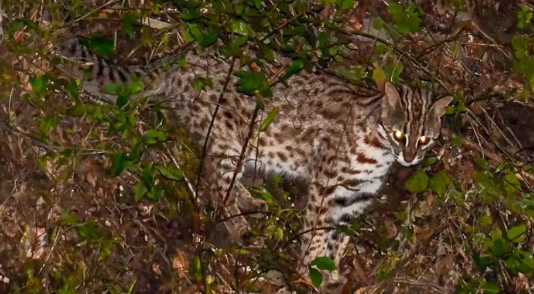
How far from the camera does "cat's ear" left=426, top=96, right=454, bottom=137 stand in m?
5.97

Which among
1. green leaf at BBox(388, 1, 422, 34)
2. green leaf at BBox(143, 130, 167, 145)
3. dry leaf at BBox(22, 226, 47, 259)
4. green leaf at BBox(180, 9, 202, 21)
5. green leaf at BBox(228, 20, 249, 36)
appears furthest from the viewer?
dry leaf at BBox(22, 226, 47, 259)

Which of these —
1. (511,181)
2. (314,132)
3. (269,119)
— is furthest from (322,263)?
(314,132)

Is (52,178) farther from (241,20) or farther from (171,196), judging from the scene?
(241,20)

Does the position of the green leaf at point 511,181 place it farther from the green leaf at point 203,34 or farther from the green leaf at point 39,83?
the green leaf at point 39,83

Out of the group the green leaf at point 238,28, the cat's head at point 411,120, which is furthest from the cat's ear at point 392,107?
the green leaf at point 238,28

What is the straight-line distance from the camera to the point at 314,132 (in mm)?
6617

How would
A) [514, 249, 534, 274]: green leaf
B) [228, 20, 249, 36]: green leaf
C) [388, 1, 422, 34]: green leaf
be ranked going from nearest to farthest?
1. [228, 20, 249, 36]: green leaf
2. [514, 249, 534, 274]: green leaf
3. [388, 1, 422, 34]: green leaf

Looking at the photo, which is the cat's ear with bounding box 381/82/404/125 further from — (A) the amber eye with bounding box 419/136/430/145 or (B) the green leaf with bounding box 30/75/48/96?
(B) the green leaf with bounding box 30/75/48/96

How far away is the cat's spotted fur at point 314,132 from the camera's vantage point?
6145 mm

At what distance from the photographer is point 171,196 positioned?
5.26 meters

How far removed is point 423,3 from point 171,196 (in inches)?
126

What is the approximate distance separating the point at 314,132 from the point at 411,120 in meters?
0.77

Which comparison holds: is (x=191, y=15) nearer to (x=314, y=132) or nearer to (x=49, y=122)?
(x=49, y=122)

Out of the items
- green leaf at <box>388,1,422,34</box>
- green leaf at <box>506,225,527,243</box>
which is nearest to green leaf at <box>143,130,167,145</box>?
green leaf at <box>388,1,422,34</box>
